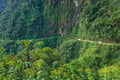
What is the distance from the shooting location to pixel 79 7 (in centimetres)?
6975

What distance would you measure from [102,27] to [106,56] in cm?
683

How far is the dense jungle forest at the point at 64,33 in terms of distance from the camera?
2797 cm

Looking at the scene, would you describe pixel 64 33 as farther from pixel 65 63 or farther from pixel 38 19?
pixel 65 63

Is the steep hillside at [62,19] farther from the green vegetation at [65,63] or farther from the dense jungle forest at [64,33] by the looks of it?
the green vegetation at [65,63]

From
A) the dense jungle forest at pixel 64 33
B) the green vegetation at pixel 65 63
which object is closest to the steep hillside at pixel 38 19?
the dense jungle forest at pixel 64 33

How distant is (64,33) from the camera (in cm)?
7375

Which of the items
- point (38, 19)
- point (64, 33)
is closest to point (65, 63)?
point (64, 33)

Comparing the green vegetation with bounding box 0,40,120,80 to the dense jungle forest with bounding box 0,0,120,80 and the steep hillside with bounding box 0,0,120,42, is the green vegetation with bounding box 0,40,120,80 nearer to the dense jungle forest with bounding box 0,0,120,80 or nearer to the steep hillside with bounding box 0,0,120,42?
the dense jungle forest with bounding box 0,0,120,80

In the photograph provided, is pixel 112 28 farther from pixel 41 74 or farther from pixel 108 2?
pixel 41 74

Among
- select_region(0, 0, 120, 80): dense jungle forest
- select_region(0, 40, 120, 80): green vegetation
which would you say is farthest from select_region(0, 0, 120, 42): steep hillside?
select_region(0, 40, 120, 80): green vegetation

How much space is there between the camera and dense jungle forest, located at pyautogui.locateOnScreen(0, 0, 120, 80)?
28.0 metres

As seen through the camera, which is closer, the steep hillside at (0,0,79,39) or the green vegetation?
the green vegetation

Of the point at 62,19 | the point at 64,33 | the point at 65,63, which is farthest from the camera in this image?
the point at 62,19

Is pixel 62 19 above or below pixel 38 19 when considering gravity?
above
